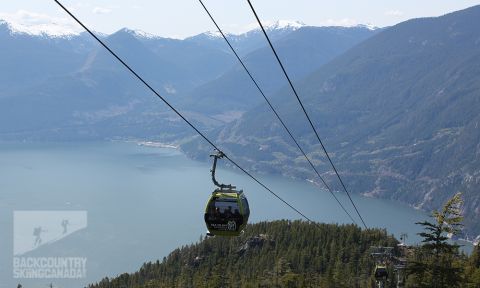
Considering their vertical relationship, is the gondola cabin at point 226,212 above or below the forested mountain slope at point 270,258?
above

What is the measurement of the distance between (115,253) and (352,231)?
258 ft

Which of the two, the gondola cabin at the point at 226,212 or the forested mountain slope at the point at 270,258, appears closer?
the gondola cabin at the point at 226,212

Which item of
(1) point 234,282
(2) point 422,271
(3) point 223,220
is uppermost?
(3) point 223,220

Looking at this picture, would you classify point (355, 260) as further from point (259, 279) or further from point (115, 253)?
point (115, 253)

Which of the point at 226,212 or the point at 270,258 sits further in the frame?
the point at 270,258

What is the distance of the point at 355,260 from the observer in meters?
121

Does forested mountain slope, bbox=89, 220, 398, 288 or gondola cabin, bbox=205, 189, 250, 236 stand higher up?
gondola cabin, bbox=205, 189, 250, 236

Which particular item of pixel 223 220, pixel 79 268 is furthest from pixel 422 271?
pixel 79 268

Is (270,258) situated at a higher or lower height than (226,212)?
lower

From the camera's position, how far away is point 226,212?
23578 millimetres

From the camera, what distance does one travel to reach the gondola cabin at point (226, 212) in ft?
76.7

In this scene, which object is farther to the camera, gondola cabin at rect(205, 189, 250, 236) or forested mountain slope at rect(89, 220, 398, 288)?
forested mountain slope at rect(89, 220, 398, 288)

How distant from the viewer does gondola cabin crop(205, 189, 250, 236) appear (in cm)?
2339

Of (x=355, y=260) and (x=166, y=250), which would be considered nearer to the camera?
(x=355, y=260)
